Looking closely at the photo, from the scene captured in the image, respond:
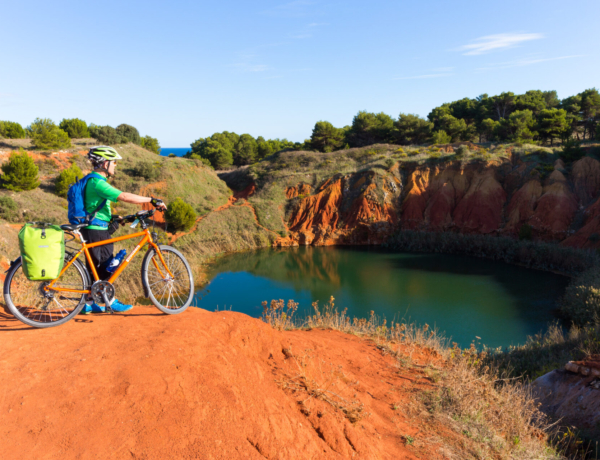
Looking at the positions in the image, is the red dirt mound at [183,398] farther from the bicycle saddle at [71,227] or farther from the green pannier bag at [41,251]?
the bicycle saddle at [71,227]

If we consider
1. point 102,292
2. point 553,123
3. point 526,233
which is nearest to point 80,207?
point 102,292

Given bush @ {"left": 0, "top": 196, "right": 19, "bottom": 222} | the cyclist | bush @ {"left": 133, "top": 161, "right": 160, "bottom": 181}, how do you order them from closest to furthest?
the cyclist
bush @ {"left": 0, "top": 196, "right": 19, "bottom": 222}
bush @ {"left": 133, "top": 161, "right": 160, "bottom": 181}

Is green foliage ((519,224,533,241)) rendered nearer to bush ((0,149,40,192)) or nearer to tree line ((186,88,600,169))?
tree line ((186,88,600,169))

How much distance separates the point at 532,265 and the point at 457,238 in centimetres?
510

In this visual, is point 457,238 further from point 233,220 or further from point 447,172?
point 233,220

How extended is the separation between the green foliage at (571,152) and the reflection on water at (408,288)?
10.4 meters

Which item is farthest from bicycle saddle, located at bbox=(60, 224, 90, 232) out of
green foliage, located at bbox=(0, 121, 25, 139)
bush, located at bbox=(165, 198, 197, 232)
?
green foliage, located at bbox=(0, 121, 25, 139)

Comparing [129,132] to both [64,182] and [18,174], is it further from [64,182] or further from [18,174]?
[18,174]

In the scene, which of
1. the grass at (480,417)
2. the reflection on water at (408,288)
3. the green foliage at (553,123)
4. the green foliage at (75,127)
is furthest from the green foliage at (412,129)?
the grass at (480,417)

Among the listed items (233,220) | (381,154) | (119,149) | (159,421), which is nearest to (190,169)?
(119,149)

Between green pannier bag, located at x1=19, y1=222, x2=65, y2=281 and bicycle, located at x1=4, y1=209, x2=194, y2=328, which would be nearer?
green pannier bag, located at x1=19, y1=222, x2=65, y2=281

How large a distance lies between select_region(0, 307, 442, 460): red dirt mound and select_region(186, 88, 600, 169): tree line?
35207 mm

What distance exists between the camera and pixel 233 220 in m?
27.4

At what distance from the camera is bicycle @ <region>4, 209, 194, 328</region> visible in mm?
3797
